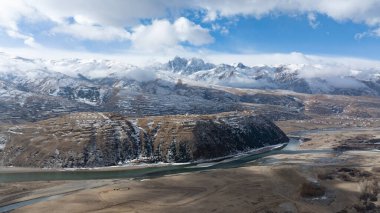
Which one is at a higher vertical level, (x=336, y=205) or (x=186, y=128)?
(x=186, y=128)

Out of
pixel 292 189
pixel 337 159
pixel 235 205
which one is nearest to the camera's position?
pixel 235 205

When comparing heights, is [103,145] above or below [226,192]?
above

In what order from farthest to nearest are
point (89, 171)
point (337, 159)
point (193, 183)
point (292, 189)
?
point (337, 159) → point (89, 171) → point (193, 183) → point (292, 189)

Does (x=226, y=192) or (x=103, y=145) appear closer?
(x=226, y=192)

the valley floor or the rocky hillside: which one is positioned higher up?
the rocky hillside

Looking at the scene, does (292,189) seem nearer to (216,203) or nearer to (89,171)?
(216,203)

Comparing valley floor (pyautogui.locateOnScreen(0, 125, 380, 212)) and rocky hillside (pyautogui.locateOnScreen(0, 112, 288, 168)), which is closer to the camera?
valley floor (pyautogui.locateOnScreen(0, 125, 380, 212))

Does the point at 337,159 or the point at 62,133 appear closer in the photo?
the point at 337,159

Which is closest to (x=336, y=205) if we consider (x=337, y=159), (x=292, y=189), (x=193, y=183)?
(x=292, y=189)
